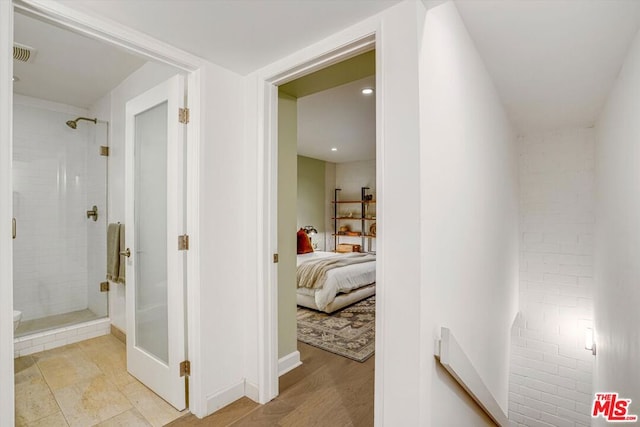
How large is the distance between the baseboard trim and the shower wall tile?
34 cm

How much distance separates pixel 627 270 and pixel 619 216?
1.46 feet

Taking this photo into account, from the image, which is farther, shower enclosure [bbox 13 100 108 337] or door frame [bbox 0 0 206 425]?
shower enclosure [bbox 13 100 108 337]

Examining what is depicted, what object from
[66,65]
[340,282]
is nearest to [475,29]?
[340,282]

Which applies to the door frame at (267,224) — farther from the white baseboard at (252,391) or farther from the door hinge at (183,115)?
the door hinge at (183,115)

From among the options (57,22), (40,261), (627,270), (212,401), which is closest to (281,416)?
(212,401)

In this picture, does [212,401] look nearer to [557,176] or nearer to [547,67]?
[547,67]

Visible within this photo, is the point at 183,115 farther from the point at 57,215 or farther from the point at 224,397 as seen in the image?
the point at 57,215

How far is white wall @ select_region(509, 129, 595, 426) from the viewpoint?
10.6ft

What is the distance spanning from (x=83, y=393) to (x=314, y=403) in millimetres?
1721

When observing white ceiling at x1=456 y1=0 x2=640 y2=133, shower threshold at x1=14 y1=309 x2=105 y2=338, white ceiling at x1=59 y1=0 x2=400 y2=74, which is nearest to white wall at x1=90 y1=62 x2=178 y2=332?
shower threshold at x1=14 y1=309 x2=105 y2=338

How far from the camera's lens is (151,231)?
2.18 meters

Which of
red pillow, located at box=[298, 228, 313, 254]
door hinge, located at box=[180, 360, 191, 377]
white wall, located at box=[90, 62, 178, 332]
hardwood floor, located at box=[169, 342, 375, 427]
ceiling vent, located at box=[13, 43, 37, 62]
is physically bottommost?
hardwood floor, located at box=[169, 342, 375, 427]
